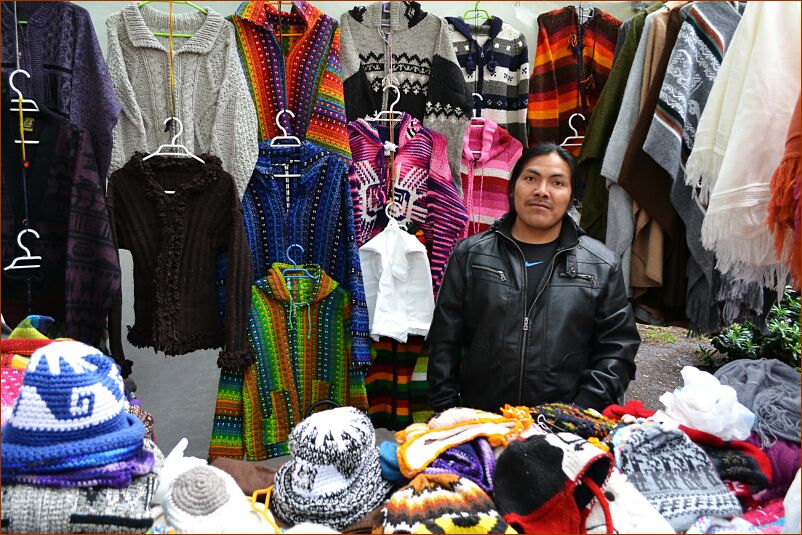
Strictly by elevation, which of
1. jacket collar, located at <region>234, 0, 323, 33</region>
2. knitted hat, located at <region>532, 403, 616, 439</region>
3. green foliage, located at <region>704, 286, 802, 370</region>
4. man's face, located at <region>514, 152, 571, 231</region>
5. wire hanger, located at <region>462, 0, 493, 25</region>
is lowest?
green foliage, located at <region>704, 286, 802, 370</region>

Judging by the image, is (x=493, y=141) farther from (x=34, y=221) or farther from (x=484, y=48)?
(x=34, y=221)

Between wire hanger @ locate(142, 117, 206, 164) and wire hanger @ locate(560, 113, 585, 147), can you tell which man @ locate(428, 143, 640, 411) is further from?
wire hanger @ locate(142, 117, 206, 164)

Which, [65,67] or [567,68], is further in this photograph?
[567,68]

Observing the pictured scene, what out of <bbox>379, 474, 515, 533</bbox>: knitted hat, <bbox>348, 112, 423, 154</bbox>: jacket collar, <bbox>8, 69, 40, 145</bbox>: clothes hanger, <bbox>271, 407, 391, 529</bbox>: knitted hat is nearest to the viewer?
<bbox>379, 474, 515, 533</bbox>: knitted hat

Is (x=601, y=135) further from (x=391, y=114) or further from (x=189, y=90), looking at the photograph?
(x=189, y=90)

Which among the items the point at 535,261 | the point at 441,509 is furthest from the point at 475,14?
the point at 441,509

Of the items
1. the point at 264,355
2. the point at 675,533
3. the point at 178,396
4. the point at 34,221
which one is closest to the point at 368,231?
the point at 264,355

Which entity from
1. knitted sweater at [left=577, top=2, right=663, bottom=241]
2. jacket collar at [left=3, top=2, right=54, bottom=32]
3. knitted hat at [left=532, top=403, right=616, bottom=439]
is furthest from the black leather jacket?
jacket collar at [left=3, top=2, right=54, bottom=32]

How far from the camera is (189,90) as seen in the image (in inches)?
92.6

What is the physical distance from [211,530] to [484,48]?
2.34 meters

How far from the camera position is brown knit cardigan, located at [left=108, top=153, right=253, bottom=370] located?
7.28 ft

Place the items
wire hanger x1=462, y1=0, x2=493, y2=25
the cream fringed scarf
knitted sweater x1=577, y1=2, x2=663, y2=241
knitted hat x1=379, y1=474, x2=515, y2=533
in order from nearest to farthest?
knitted hat x1=379, y1=474, x2=515, y2=533
the cream fringed scarf
knitted sweater x1=577, y1=2, x2=663, y2=241
wire hanger x1=462, y1=0, x2=493, y2=25

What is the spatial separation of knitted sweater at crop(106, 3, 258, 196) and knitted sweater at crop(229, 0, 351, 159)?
3.0 inches

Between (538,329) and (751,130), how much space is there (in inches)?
32.3
